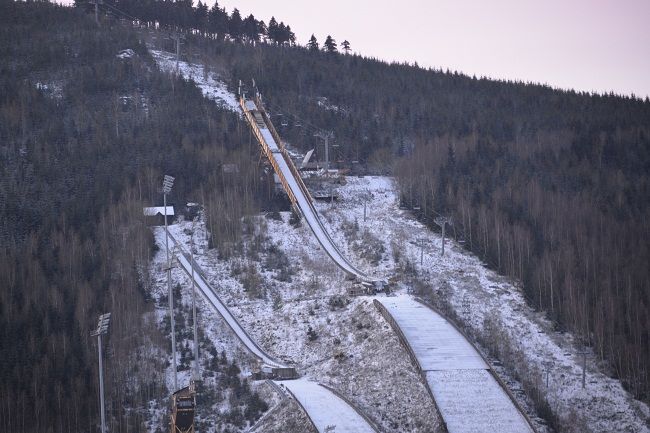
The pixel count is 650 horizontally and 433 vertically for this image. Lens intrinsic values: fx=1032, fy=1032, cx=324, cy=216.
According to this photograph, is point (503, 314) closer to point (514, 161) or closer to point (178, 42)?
point (514, 161)

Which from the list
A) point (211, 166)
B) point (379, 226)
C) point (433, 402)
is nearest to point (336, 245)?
point (379, 226)

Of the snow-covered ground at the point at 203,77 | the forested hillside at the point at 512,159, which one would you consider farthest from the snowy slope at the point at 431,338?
the snow-covered ground at the point at 203,77

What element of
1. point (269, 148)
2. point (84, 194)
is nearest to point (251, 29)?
point (269, 148)

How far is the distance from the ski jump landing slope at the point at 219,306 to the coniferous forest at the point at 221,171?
8.86 feet

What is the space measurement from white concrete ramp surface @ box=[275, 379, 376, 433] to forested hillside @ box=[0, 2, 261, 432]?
7.38 metres

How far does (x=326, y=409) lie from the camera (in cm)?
4819

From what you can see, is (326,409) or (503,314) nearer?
(326,409)

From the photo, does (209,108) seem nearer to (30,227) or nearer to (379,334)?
(30,227)

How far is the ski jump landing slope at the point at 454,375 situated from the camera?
152 ft

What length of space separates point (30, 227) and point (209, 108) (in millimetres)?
28379

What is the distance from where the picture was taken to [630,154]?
303ft

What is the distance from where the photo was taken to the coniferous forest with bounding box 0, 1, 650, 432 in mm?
55188

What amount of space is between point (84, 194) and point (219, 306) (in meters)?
18.5

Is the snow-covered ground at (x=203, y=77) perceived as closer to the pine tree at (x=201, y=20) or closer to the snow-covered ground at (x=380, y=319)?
the pine tree at (x=201, y=20)
